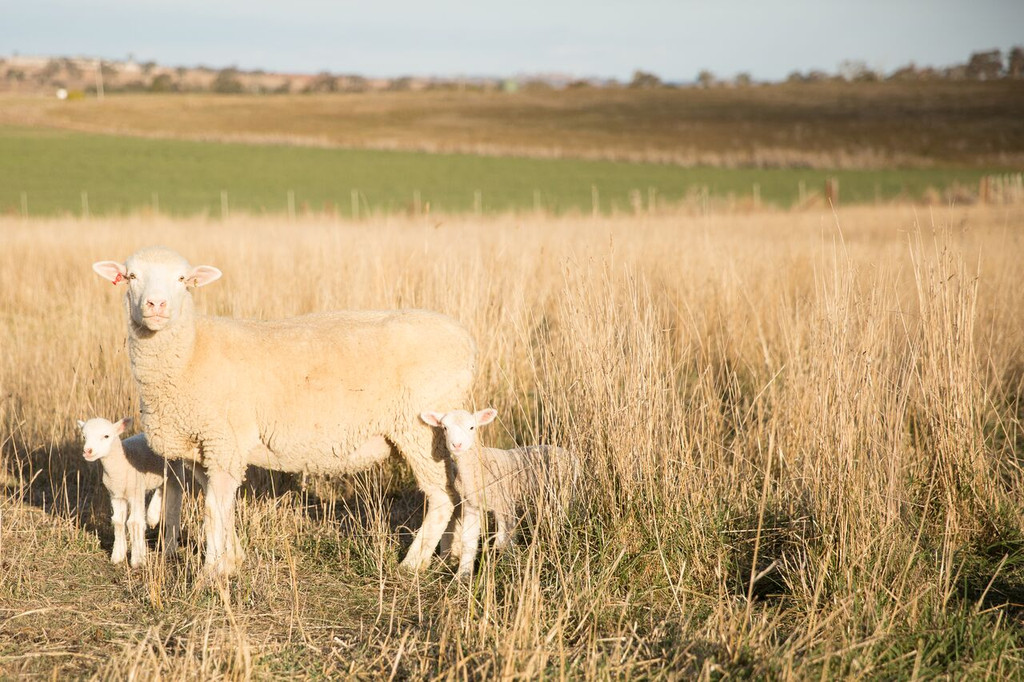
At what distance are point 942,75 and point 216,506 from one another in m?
113

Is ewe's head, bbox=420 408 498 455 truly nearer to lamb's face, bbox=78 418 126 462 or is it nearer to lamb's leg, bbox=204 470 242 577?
lamb's leg, bbox=204 470 242 577

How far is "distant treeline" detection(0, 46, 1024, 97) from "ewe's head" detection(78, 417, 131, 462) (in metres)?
95.8

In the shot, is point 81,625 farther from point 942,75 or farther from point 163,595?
point 942,75

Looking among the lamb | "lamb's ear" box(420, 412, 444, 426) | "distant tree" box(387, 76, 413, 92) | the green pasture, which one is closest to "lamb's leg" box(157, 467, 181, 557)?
the lamb

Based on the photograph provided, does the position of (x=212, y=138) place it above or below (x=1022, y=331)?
above

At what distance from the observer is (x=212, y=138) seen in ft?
203

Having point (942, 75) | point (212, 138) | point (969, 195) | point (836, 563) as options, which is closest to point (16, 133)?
point (212, 138)

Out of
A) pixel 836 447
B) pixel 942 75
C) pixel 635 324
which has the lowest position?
pixel 836 447

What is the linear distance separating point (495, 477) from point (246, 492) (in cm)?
161

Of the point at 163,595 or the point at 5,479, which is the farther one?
the point at 5,479

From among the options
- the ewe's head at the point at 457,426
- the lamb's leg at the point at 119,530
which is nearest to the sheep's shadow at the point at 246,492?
the lamb's leg at the point at 119,530

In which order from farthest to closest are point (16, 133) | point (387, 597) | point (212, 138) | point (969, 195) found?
point (212, 138), point (16, 133), point (969, 195), point (387, 597)

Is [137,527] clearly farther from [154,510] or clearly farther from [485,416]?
[485,416]

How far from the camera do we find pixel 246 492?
518 centimetres
